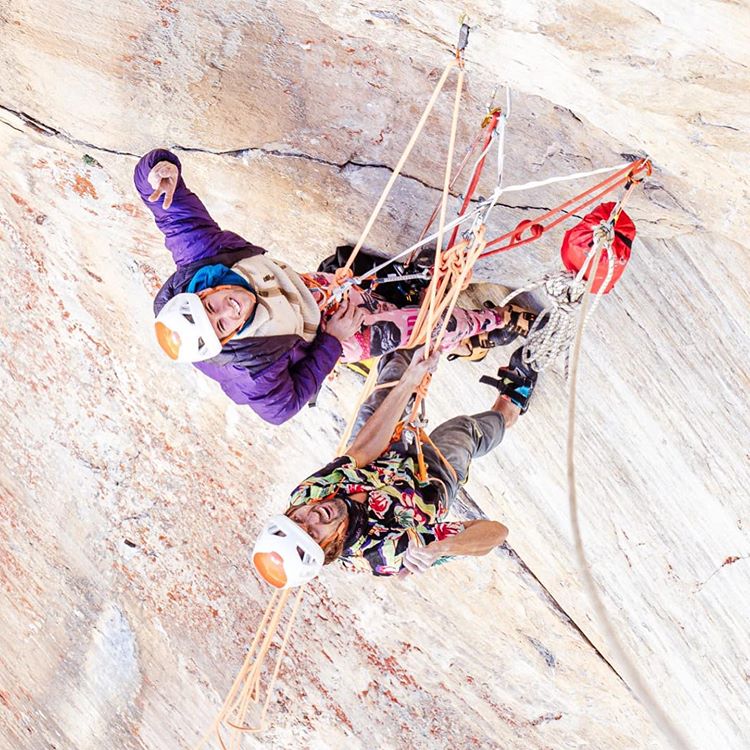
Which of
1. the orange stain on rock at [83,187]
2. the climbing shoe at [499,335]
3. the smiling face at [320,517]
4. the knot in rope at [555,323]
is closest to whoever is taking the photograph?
the smiling face at [320,517]

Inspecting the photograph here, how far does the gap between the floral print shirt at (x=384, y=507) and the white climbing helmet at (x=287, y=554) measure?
17 centimetres

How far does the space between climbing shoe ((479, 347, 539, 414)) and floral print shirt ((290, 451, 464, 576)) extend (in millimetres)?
947

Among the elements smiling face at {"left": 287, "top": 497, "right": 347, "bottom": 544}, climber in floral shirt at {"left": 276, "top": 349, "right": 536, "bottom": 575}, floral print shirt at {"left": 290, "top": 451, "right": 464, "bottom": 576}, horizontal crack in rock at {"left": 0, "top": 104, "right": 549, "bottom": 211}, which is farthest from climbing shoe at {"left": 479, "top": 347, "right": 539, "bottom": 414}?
smiling face at {"left": 287, "top": 497, "right": 347, "bottom": 544}

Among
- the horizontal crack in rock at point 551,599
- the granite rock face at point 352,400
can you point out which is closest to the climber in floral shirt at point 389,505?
the granite rock face at point 352,400

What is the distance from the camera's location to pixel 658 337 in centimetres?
303

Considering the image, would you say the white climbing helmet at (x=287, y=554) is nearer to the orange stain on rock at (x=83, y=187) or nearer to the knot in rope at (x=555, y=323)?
the knot in rope at (x=555, y=323)

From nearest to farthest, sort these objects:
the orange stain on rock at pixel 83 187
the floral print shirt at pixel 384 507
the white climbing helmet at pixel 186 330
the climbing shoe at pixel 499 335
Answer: the white climbing helmet at pixel 186 330 < the floral print shirt at pixel 384 507 < the climbing shoe at pixel 499 335 < the orange stain on rock at pixel 83 187

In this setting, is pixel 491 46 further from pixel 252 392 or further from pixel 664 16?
pixel 252 392

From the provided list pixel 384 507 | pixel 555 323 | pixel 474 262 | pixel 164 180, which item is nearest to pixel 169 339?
pixel 164 180

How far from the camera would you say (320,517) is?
2.08 metres

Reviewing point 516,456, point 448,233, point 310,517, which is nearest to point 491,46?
point 448,233

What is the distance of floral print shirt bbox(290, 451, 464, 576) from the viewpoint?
7.25 ft

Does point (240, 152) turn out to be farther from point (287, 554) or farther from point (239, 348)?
point (287, 554)

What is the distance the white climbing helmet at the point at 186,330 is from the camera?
1.90 metres
